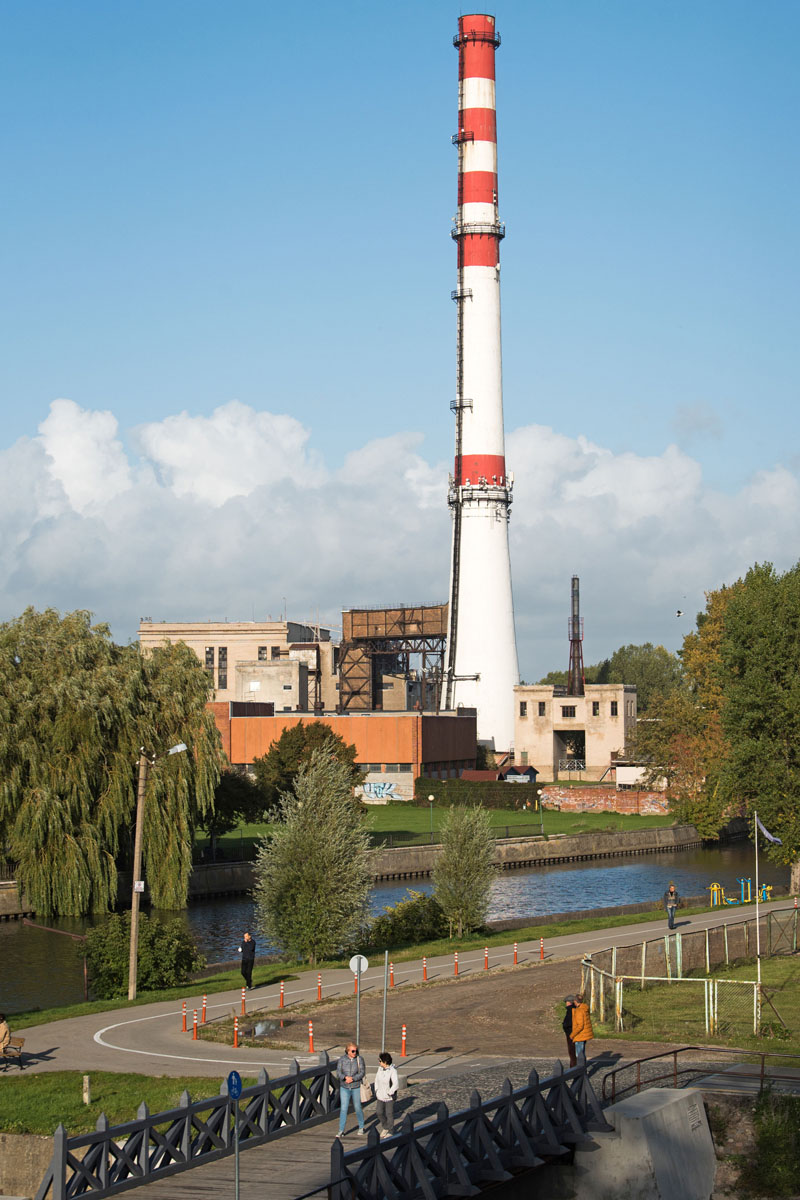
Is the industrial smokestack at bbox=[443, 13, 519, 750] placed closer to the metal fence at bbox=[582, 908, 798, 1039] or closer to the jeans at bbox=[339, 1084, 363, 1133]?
the metal fence at bbox=[582, 908, 798, 1039]

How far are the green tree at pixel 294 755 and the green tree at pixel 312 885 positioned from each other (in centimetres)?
3620

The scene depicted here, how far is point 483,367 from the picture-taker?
4235 inches

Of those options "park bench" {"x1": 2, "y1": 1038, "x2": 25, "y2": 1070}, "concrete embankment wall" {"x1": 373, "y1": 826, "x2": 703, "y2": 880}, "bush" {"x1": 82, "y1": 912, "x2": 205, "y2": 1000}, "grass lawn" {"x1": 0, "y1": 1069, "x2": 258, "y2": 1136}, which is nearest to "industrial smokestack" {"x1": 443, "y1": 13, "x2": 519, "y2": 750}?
"concrete embankment wall" {"x1": 373, "y1": 826, "x2": 703, "y2": 880}

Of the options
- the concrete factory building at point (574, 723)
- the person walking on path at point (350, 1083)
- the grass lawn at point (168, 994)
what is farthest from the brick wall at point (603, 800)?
the person walking on path at point (350, 1083)

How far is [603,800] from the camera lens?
103m

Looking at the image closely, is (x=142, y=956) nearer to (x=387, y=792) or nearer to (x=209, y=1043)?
(x=209, y=1043)

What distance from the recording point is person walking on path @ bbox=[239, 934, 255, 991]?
35.9 meters

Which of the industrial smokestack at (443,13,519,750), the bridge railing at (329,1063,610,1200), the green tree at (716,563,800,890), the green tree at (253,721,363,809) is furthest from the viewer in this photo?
the industrial smokestack at (443,13,519,750)

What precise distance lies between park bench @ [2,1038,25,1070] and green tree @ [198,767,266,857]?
40.1m

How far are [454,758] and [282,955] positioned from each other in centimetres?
6818

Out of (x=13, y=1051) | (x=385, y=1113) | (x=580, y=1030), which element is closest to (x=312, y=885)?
(x=13, y=1051)

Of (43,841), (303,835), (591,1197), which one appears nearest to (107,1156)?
(591,1197)

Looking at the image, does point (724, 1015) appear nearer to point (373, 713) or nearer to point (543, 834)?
point (543, 834)

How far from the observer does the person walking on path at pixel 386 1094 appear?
19.5 metres
